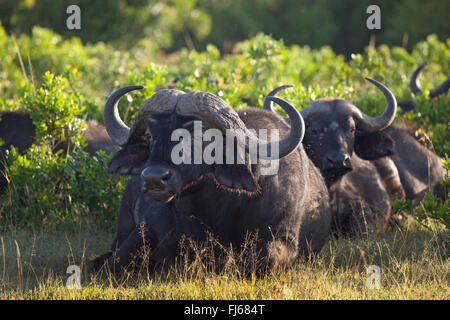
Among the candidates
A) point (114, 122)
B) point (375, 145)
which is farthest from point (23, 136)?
point (375, 145)

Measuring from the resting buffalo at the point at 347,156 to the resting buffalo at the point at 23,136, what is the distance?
6.67 ft

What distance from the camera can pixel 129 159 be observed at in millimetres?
5117

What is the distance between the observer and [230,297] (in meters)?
4.52

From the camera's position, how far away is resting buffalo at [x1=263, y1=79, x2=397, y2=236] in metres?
6.57

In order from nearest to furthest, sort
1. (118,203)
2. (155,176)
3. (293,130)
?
(155,176) < (293,130) < (118,203)

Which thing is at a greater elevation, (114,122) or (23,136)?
(23,136)

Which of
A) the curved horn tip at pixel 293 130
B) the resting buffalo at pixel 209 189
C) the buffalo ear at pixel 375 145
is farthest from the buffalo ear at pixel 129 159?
the buffalo ear at pixel 375 145

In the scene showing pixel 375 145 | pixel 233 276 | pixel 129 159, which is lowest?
pixel 233 276

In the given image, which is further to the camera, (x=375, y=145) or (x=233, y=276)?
(x=375, y=145)

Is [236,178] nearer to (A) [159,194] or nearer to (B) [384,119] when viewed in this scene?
(A) [159,194]

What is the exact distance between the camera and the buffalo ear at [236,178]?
Answer: 15.6 feet

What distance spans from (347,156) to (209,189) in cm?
194
